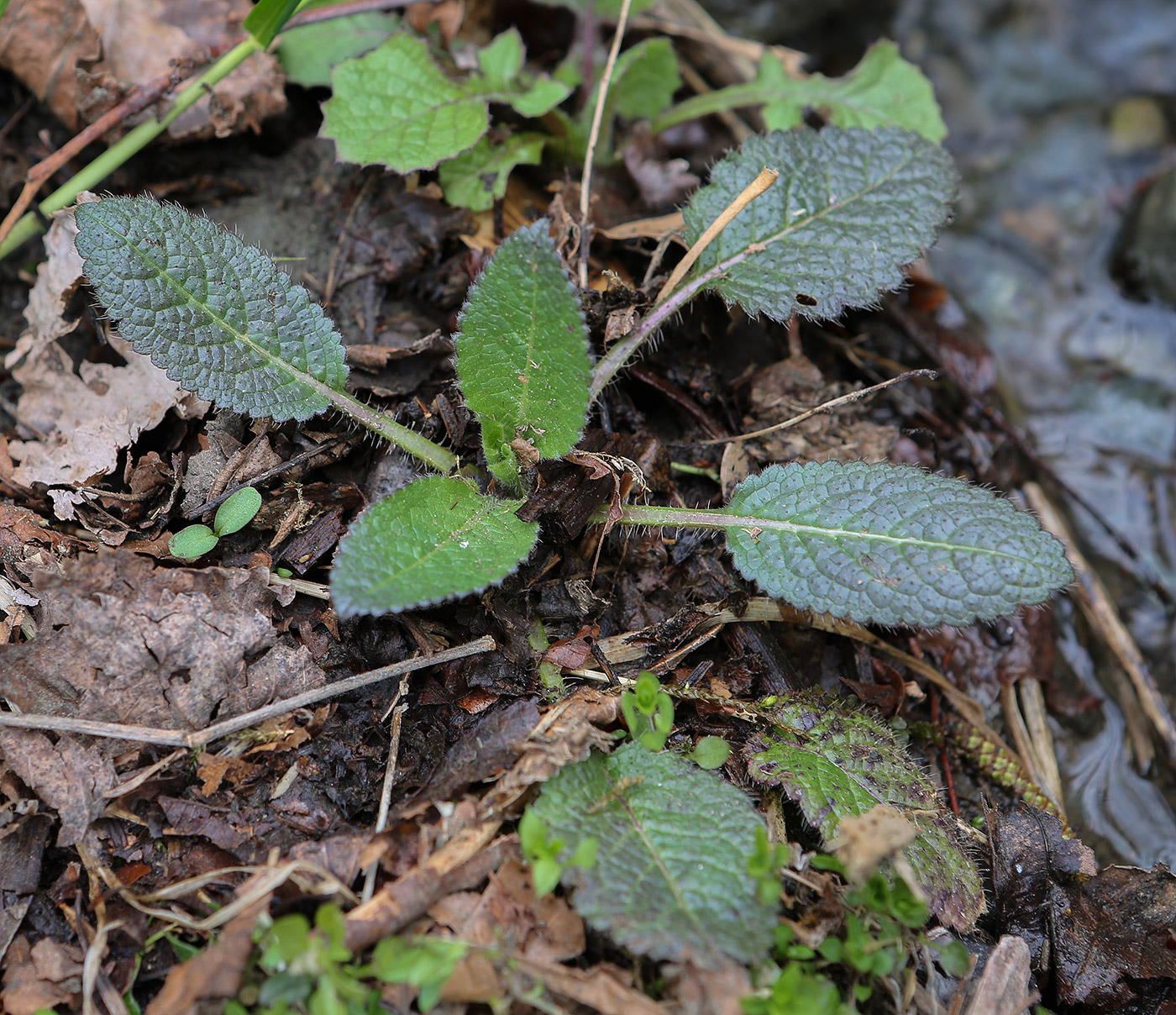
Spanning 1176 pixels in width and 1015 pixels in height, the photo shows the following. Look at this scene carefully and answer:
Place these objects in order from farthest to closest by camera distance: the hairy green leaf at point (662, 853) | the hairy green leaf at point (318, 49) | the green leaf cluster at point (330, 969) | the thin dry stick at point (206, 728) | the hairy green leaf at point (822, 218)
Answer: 1. the hairy green leaf at point (318, 49)
2. the hairy green leaf at point (822, 218)
3. the thin dry stick at point (206, 728)
4. the hairy green leaf at point (662, 853)
5. the green leaf cluster at point (330, 969)

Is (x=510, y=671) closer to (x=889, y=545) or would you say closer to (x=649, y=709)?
(x=649, y=709)

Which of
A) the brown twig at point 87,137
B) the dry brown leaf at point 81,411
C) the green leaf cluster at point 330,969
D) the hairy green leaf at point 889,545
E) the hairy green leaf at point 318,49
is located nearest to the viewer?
the green leaf cluster at point 330,969

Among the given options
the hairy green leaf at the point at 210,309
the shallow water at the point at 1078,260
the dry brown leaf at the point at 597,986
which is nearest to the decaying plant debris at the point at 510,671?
the dry brown leaf at the point at 597,986

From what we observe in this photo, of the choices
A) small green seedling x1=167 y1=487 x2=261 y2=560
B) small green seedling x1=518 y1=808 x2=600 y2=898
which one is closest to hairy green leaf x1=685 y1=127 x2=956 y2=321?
small green seedling x1=167 y1=487 x2=261 y2=560

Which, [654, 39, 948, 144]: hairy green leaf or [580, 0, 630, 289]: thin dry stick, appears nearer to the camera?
[580, 0, 630, 289]: thin dry stick

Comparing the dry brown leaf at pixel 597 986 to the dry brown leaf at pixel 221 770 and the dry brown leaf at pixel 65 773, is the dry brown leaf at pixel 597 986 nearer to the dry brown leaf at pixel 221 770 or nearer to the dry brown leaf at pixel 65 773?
the dry brown leaf at pixel 221 770

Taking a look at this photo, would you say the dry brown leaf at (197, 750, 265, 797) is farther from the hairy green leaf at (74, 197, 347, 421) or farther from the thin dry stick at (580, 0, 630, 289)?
the thin dry stick at (580, 0, 630, 289)
